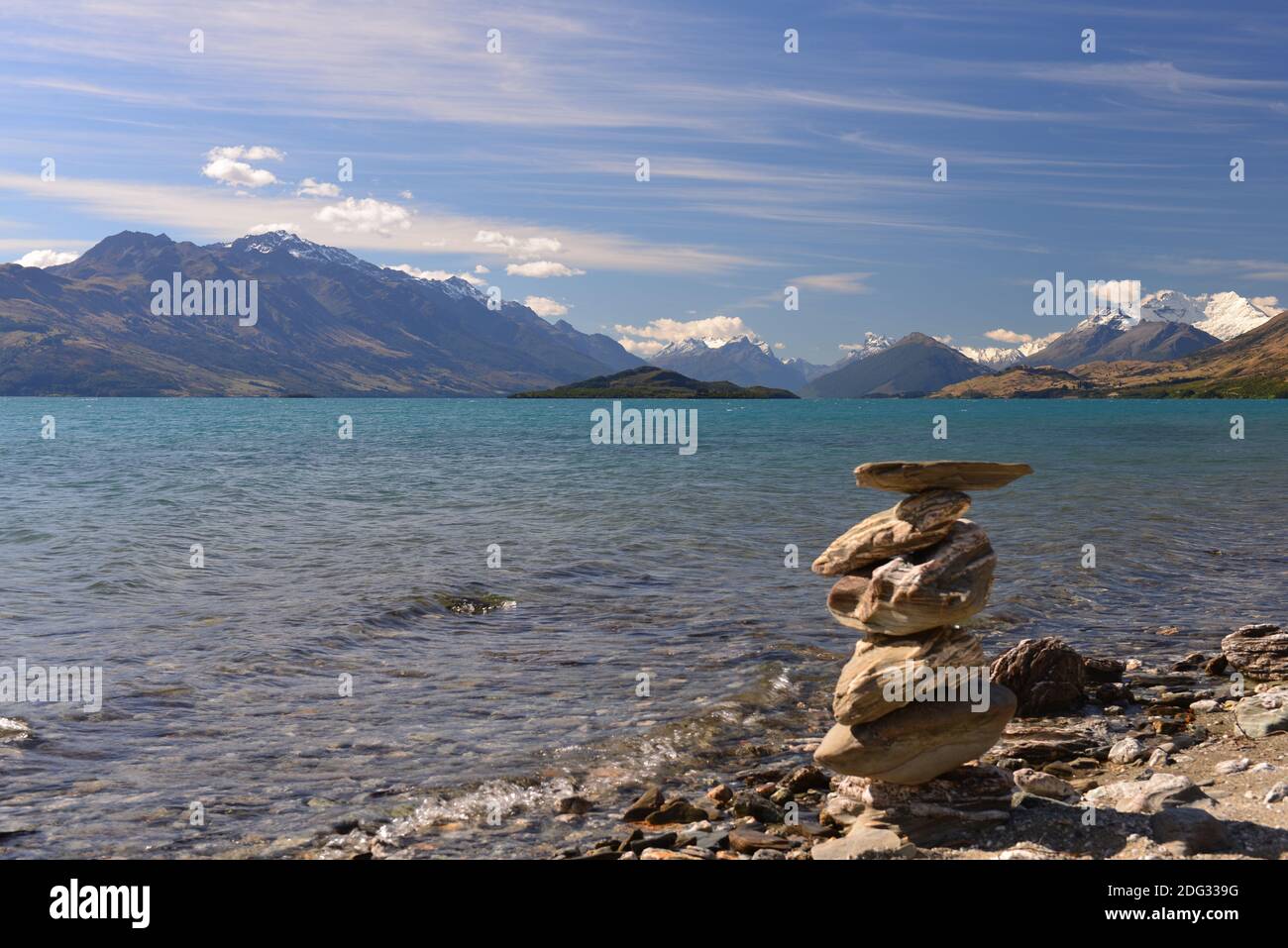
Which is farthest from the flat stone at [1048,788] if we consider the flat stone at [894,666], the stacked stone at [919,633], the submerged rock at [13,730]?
the submerged rock at [13,730]

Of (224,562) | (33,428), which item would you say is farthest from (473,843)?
(33,428)

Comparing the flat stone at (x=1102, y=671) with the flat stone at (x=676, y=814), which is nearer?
the flat stone at (x=676, y=814)

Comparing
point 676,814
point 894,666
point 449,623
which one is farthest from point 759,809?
point 449,623

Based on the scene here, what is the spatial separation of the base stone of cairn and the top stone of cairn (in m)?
0.02

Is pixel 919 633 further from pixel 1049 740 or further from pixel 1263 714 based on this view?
pixel 1263 714

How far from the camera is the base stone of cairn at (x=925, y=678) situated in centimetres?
1409

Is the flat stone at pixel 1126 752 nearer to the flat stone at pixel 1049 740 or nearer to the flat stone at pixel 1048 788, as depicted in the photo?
the flat stone at pixel 1049 740

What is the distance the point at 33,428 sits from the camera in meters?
148

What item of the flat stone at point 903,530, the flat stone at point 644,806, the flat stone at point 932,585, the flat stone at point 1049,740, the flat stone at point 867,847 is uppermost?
the flat stone at point 903,530

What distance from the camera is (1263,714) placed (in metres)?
17.1

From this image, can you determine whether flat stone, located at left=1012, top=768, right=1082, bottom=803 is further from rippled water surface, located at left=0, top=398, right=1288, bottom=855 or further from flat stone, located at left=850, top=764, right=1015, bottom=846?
rippled water surface, located at left=0, top=398, right=1288, bottom=855

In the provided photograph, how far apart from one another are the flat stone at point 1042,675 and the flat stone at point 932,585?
602cm

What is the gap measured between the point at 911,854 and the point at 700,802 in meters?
4.10
